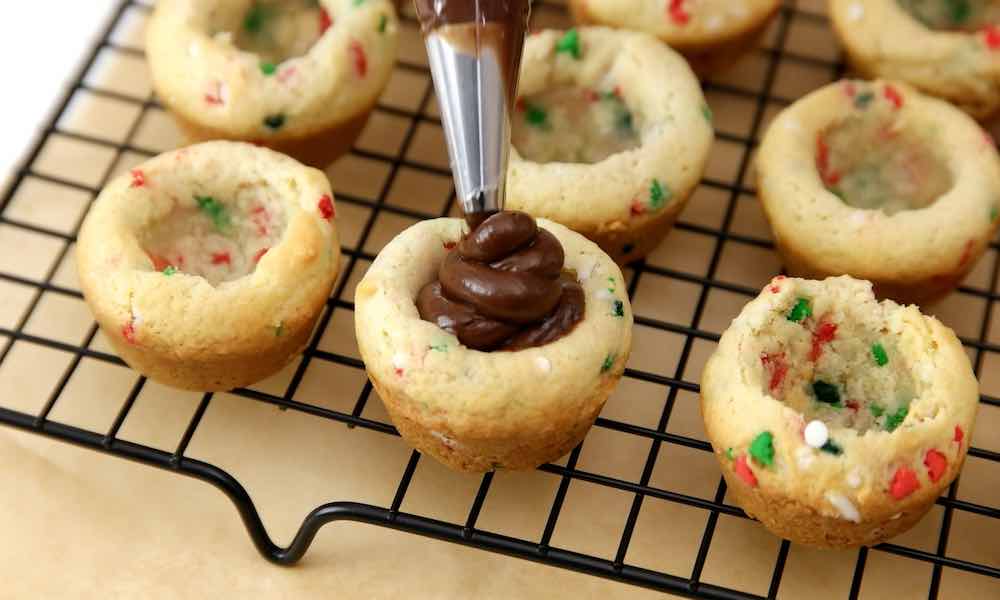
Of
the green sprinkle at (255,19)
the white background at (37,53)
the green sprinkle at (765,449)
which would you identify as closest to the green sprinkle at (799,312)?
the green sprinkle at (765,449)

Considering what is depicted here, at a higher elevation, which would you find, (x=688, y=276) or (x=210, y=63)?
(x=210, y=63)

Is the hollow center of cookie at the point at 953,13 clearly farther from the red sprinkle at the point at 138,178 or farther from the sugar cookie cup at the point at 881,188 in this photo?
the red sprinkle at the point at 138,178

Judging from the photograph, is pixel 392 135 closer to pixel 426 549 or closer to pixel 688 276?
pixel 688 276

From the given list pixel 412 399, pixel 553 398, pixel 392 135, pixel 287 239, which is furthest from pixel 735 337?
pixel 392 135

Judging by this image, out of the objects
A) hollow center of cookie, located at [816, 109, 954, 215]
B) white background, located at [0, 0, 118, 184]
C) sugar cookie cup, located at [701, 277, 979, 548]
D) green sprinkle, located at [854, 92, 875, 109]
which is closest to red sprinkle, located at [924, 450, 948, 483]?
sugar cookie cup, located at [701, 277, 979, 548]

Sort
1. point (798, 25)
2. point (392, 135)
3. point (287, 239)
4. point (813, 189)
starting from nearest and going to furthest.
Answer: point (287, 239)
point (813, 189)
point (392, 135)
point (798, 25)

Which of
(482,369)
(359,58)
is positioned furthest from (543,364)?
(359,58)

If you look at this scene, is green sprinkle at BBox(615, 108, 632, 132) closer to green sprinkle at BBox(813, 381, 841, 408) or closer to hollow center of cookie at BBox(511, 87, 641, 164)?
hollow center of cookie at BBox(511, 87, 641, 164)
